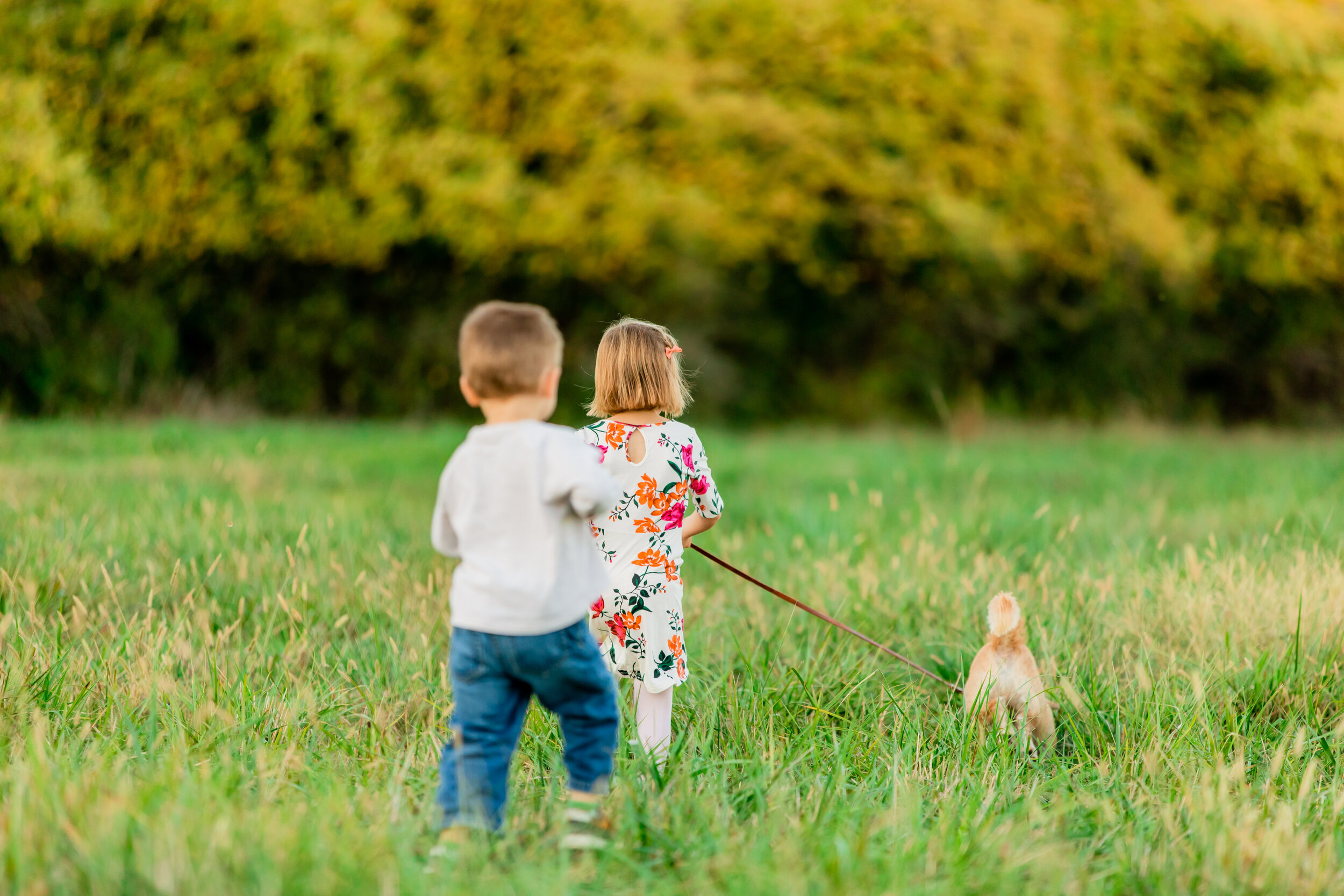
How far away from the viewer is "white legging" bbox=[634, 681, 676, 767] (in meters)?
2.93

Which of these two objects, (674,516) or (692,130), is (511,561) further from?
(692,130)

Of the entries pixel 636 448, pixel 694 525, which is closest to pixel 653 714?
pixel 694 525

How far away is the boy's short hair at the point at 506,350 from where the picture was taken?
7.04 ft

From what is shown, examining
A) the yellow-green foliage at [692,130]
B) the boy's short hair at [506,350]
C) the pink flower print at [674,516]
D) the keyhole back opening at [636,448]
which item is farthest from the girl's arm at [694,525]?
the yellow-green foliage at [692,130]

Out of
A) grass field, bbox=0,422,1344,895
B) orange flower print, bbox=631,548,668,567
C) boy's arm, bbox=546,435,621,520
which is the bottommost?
grass field, bbox=0,422,1344,895

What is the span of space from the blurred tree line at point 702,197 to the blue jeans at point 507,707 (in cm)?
916

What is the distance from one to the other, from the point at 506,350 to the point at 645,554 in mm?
925

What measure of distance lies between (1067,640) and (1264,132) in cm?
1241

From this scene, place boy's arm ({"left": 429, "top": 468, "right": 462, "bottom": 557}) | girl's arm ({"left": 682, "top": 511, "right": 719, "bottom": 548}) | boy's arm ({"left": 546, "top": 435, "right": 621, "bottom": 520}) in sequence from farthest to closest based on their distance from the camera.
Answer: girl's arm ({"left": 682, "top": 511, "right": 719, "bottom": 548}) → boy's arm ({"left": 429, "top": 468, "right": 462, "bottom": 557}) → boy's arm ({"left": 546, "top": 435, "right": 621, "bottom": 520})

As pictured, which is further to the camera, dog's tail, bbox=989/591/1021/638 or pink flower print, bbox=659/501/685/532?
dog's tail, bbox=989/591/1021/638

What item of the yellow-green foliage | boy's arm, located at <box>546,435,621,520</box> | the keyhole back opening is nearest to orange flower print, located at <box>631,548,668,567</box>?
the keyhole back opening

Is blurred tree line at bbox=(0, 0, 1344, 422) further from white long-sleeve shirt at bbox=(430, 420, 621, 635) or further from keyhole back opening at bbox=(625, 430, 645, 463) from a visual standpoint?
white long-sleeve shirt at bbox=(430, 420, 621, 635)

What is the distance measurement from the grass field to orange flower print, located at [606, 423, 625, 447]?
80 cm

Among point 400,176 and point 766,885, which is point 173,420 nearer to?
point 400,176
